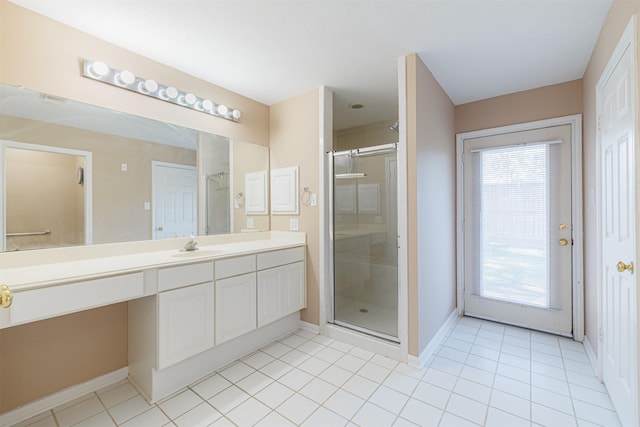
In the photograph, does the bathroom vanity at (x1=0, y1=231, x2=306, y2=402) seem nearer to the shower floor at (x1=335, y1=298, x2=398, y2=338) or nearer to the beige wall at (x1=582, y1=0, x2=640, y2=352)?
the shower floor at (x1=335, y1=298, x2=398, y2=338)

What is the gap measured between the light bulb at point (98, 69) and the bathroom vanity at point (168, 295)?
1.18m

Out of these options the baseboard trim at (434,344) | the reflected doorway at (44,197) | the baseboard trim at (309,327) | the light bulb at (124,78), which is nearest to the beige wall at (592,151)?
the baseboard trim at (434,344)

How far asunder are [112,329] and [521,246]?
12.2 feet

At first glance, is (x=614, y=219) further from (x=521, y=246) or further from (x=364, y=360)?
(x=364, y=360)

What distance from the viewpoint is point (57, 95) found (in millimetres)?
1705

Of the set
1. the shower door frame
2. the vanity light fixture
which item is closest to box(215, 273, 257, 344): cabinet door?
the shower door frame

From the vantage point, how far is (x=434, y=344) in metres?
2.38

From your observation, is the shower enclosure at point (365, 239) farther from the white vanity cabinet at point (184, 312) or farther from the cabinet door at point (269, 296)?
the white vanity cabinet at point (184, 312)

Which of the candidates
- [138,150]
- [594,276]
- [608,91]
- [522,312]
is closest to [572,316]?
[522,312]

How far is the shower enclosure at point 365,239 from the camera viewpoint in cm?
238

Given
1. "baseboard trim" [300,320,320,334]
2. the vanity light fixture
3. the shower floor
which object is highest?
the vanity light fixture

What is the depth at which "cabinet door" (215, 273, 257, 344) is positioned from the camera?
2021mm

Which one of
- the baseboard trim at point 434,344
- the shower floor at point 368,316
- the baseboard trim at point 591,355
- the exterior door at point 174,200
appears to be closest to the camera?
the baseboard trim at point 591,355

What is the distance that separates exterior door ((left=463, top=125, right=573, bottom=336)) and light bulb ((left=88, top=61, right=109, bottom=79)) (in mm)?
3412
